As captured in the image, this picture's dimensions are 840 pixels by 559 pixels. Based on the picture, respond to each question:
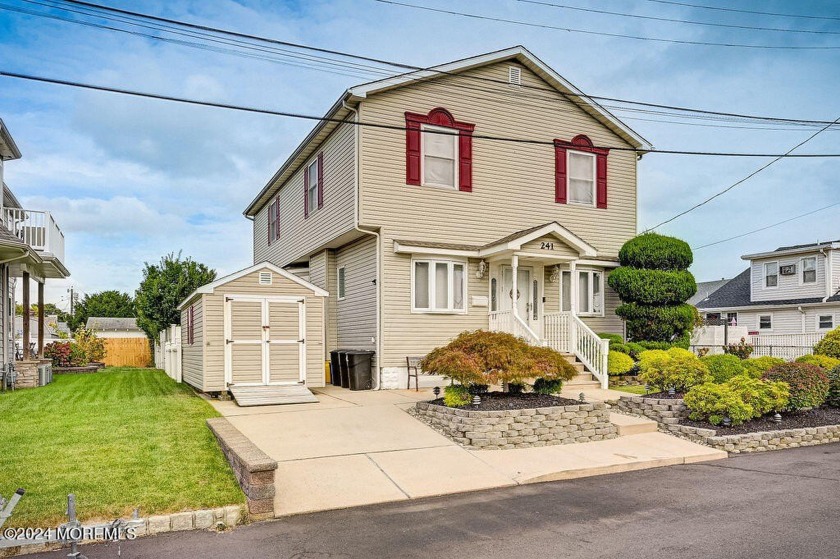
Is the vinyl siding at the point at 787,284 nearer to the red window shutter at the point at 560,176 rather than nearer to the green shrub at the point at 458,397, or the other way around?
the red window shutter at the point at 560,176

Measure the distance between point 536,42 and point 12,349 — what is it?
625 inches

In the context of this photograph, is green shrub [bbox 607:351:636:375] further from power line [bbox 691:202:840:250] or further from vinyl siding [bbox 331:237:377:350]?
power line [bbox 691:202:840:250]

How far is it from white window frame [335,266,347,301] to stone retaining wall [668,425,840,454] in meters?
9.93

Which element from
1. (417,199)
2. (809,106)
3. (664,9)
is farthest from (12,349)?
(809,106)

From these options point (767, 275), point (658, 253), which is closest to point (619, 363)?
point (658, 253)

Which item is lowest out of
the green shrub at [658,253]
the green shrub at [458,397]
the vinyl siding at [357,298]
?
the green shrub at [458,397]

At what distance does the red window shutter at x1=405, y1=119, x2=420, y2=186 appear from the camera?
15.5m

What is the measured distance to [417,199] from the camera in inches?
615

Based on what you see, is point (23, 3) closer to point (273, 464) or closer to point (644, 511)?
point (273, 464)

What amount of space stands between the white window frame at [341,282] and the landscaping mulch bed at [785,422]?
9.97 meters

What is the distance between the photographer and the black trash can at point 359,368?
15.0 meters

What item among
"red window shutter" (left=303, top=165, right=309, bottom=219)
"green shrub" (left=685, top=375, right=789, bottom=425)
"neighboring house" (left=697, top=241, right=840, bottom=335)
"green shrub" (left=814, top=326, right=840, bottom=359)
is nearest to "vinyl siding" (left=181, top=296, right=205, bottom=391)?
"red window shutter" (left=303, top=165, right=309, bottom=219)

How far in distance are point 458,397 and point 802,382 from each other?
6.13 metres

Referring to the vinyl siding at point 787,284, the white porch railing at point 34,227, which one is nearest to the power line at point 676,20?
the white porch railing at point 34,227
